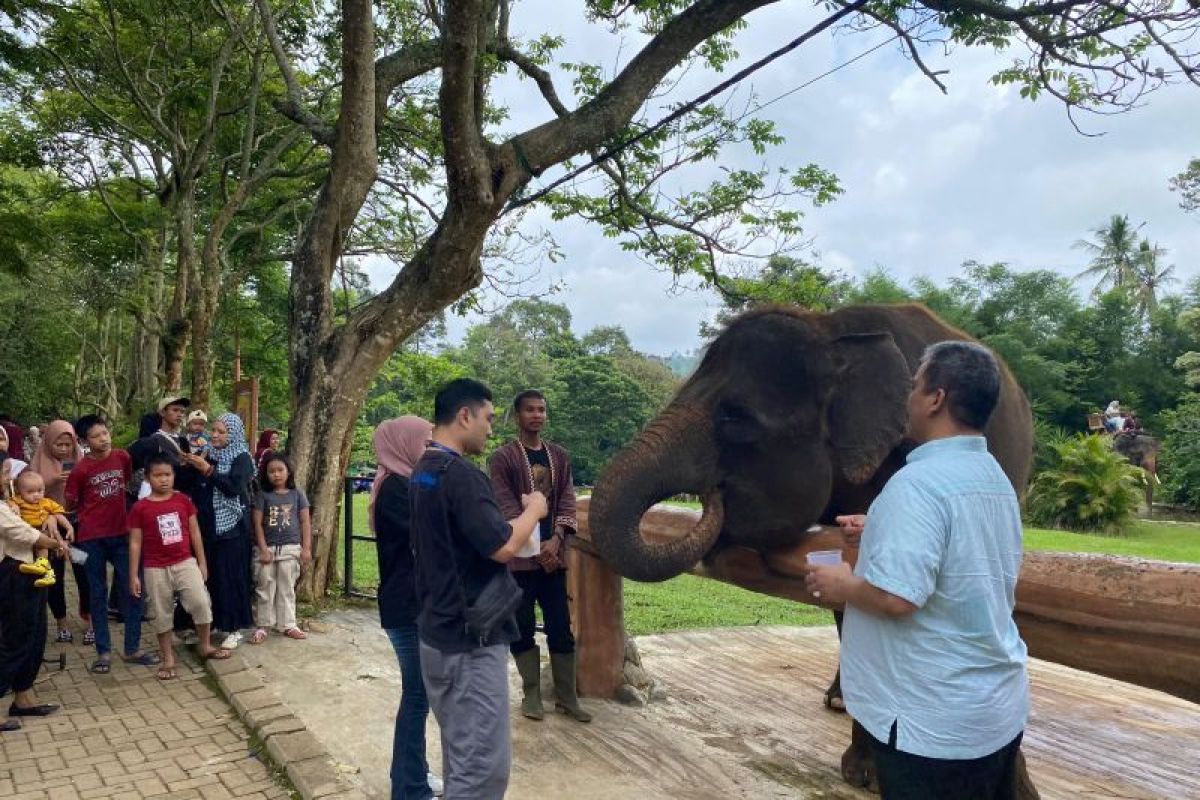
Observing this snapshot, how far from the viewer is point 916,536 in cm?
218

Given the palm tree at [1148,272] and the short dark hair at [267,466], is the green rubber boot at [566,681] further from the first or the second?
the palm tree at [1148,272]

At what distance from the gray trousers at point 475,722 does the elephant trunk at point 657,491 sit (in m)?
0.76

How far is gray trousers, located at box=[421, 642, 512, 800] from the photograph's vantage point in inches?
126

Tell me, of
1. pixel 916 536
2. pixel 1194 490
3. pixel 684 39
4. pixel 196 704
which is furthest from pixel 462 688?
pixel 1194 490

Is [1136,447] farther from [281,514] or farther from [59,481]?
[59,481]

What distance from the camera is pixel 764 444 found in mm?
4008

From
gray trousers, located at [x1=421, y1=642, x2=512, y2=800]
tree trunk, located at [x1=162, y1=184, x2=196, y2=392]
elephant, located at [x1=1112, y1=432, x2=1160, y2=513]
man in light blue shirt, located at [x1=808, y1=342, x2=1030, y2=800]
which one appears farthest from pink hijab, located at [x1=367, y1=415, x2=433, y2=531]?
elephant, located at [x1=1112, y1=432, x2=1160, y2=513]

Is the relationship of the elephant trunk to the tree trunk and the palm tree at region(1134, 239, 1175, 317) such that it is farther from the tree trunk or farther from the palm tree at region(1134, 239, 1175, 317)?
the palm tree at region(1134, 239, 1175, 317)

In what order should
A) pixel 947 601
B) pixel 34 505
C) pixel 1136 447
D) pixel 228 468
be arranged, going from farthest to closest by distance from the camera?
pixel 1136 447 < pixel 228 468 < pixel 34 505 < pixel 947 601

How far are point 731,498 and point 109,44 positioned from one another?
1133 cm

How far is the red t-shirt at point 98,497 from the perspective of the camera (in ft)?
21.9

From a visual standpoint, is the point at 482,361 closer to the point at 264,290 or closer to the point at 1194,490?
the point at 264,290

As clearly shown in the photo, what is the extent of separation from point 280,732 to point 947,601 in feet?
13.9

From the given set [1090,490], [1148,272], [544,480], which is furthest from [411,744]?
[1148,272]
